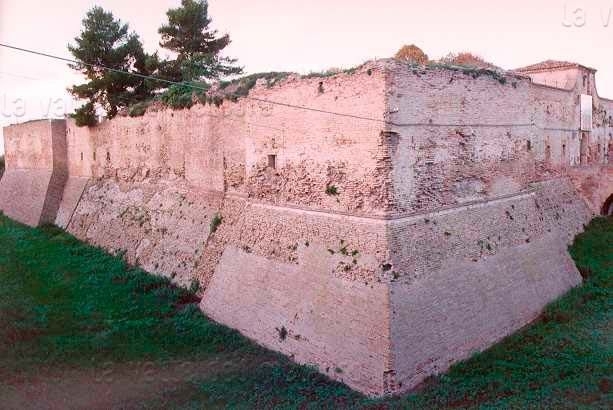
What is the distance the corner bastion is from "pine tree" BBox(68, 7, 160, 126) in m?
6.24

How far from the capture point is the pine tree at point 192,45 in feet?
75.6

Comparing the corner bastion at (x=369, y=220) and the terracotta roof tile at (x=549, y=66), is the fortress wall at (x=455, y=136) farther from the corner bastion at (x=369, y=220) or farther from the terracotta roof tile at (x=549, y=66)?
the terracotta roof tile at (x=549, y=66)

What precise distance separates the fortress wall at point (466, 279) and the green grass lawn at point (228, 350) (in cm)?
33

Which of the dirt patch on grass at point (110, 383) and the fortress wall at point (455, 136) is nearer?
the dirt patch on grass at point (110, 383)

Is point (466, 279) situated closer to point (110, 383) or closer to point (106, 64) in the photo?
point (110, 383)

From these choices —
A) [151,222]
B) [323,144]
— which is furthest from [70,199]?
[323,144]

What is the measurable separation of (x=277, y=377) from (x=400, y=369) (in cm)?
204

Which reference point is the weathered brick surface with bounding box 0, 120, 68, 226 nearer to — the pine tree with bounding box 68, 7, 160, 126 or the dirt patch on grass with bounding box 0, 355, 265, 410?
the pine tree with bounding box 68, 7, 160, 126

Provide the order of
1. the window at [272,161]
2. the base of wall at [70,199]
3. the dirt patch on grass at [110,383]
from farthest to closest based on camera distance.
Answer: the base of wall at [70,199]
the window at [272,161]
the dirt patch on grass at [110,383]

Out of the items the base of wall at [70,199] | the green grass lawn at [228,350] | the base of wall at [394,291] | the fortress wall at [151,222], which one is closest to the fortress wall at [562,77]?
the green grass lawn at [228,350]

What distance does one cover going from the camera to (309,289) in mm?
9141

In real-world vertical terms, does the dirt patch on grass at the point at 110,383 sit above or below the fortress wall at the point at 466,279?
below

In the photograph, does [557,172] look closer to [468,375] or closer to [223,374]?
[468,375]

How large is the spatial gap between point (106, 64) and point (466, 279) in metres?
17.1
